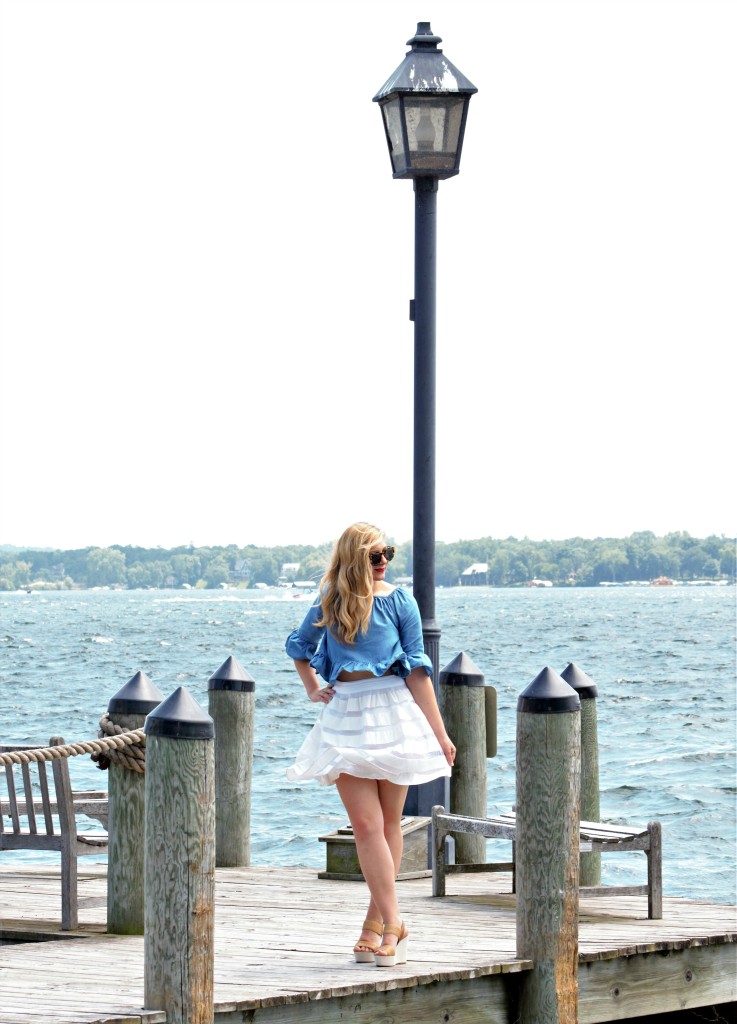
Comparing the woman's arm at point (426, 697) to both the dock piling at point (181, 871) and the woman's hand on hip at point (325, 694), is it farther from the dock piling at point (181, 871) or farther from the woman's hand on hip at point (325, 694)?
the dock piling at point (181, 871)

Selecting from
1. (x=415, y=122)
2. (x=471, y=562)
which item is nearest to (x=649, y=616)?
(x=471, y=562)

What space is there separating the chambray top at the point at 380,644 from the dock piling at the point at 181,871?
3.14 feet

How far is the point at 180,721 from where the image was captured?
5508 millimetres

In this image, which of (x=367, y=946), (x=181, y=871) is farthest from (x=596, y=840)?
(x=181, y=871)

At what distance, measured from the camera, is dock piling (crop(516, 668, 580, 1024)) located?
6316 millimetres

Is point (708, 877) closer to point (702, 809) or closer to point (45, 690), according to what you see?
point (702, 809)

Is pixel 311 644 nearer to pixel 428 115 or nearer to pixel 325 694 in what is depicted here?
pixel 325 694

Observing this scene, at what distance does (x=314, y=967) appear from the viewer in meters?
6.35

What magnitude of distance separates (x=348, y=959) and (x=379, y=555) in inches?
64.9

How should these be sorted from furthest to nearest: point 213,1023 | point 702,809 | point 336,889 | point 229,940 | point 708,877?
point 702,809 < point 708,877 < point 336,889 < point 229,940 < point 213,1023

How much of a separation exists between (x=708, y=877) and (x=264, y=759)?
39.6 ft

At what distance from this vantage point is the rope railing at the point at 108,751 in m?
6.97

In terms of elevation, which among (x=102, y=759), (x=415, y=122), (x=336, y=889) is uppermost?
(x=415, y=122)

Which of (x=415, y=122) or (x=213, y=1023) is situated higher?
(x=415, y=122)
